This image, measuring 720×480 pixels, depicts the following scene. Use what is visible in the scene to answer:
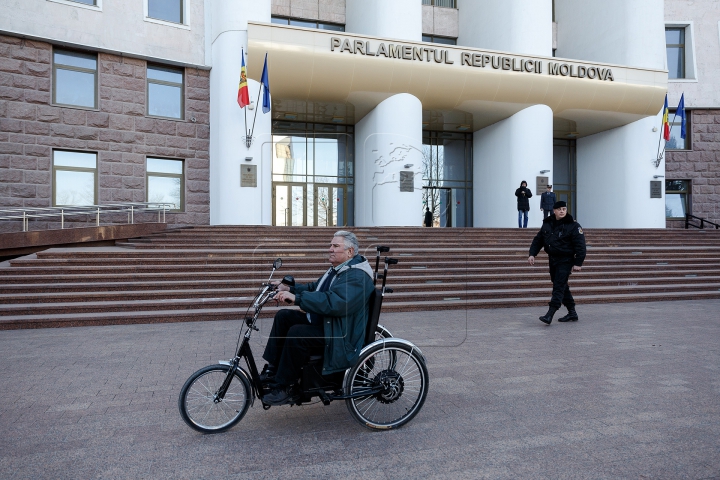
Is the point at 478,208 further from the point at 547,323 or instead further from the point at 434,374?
the point at 434,374

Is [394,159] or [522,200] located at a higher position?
[394,159]

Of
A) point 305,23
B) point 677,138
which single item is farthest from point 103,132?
point 677,138

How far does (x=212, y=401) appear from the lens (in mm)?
3721

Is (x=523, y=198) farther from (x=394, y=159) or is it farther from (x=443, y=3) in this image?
Result: (x=443, y=3)

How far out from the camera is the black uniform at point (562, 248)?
8.19 meters

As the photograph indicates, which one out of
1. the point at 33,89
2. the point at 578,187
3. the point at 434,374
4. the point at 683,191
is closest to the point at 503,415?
the point at 434,374

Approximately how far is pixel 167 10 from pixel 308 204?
856 centimetres

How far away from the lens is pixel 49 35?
1661 centimetres

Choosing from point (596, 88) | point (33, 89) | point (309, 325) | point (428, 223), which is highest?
point (596, 88)

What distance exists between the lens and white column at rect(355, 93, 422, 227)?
19.1 m

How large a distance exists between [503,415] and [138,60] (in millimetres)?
18091

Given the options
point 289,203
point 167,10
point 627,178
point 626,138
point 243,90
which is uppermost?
point 167,10

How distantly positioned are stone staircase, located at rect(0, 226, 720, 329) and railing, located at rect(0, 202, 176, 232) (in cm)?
382

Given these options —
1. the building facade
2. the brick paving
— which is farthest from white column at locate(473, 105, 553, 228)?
the brick paving
